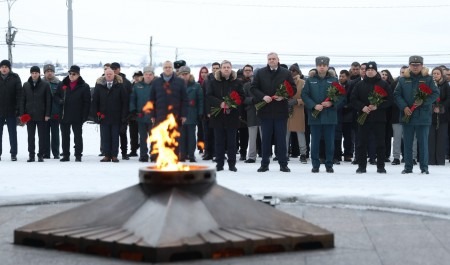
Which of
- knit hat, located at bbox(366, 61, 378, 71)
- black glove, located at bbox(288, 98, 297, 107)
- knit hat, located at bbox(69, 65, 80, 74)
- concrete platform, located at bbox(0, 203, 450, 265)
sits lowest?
concrete platform, located at bbox(0, 203, 450, 265)

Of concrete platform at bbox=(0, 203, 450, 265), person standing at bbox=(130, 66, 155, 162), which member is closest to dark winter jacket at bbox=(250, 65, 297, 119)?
person standing at bbox=(130, 66, 155, 162)

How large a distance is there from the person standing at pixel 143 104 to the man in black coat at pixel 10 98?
251 centimetres

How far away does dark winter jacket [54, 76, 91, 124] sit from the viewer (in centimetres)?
1653

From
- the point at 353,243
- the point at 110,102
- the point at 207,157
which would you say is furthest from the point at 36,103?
the point at 353,243

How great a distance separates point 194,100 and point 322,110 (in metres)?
3.66

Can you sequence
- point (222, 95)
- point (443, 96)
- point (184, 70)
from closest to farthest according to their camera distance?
point (222, 95) → point (443, 96) → point (184, 70)

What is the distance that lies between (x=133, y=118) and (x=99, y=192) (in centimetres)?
698

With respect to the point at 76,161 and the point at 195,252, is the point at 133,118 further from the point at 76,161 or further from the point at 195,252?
the point at 195,252

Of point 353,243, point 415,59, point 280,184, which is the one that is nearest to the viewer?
point 353,243

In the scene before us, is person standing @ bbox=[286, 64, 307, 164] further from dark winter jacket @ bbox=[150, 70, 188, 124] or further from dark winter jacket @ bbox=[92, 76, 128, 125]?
dark winter jacket @ bbox=[92, 76, 128, 125]

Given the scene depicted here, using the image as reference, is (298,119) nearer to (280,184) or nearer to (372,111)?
(372,111)

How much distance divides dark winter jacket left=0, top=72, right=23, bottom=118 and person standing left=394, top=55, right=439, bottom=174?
322 inches

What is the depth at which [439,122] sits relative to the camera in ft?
51.9

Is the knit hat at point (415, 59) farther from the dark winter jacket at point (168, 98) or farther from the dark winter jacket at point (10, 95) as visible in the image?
the dark winter jacket at point (10, 95)
